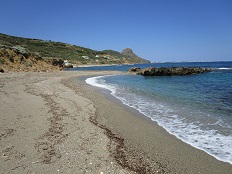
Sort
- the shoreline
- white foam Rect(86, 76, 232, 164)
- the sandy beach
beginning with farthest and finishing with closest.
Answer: white foam Rect(86, 76, 232, 164)
the shoreline
the sandy beach

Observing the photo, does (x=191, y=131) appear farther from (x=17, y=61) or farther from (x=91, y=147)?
(x=17, y=61)

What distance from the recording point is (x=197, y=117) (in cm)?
1012

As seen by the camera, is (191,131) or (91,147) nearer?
(91,147)

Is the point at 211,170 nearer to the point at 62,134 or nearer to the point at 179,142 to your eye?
the point at 179,142

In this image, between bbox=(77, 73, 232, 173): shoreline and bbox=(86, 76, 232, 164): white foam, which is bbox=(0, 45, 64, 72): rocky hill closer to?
bbox=(86, 76, 232, 164): white foam

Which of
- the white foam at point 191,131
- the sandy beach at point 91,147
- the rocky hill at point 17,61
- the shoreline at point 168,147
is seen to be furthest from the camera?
the rocky hill at point 17,61

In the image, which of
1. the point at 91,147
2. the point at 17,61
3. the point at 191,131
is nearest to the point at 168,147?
the point at 191,131

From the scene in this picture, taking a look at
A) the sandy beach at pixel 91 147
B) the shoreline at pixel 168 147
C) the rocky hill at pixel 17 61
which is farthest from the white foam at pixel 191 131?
the rocky hill at pixel 17 61

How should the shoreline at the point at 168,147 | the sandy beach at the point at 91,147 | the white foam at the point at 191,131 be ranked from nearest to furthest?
the sandy beach at the point at 91,147 < the shoreline at the point at 168,147 < the white foam at the point at 191,131

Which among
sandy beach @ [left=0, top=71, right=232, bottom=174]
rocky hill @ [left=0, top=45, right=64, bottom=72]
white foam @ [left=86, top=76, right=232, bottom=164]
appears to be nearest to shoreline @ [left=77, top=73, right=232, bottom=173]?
sandy beach @ [left=0, top=71, right=232, bottom=174]

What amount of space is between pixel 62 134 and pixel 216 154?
492cm

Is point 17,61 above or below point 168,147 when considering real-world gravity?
above

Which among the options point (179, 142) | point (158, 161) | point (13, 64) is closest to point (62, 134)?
point (158, 161)

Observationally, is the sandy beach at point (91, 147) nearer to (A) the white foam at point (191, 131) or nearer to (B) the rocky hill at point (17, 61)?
(A) the white foam at point (191, 131)
